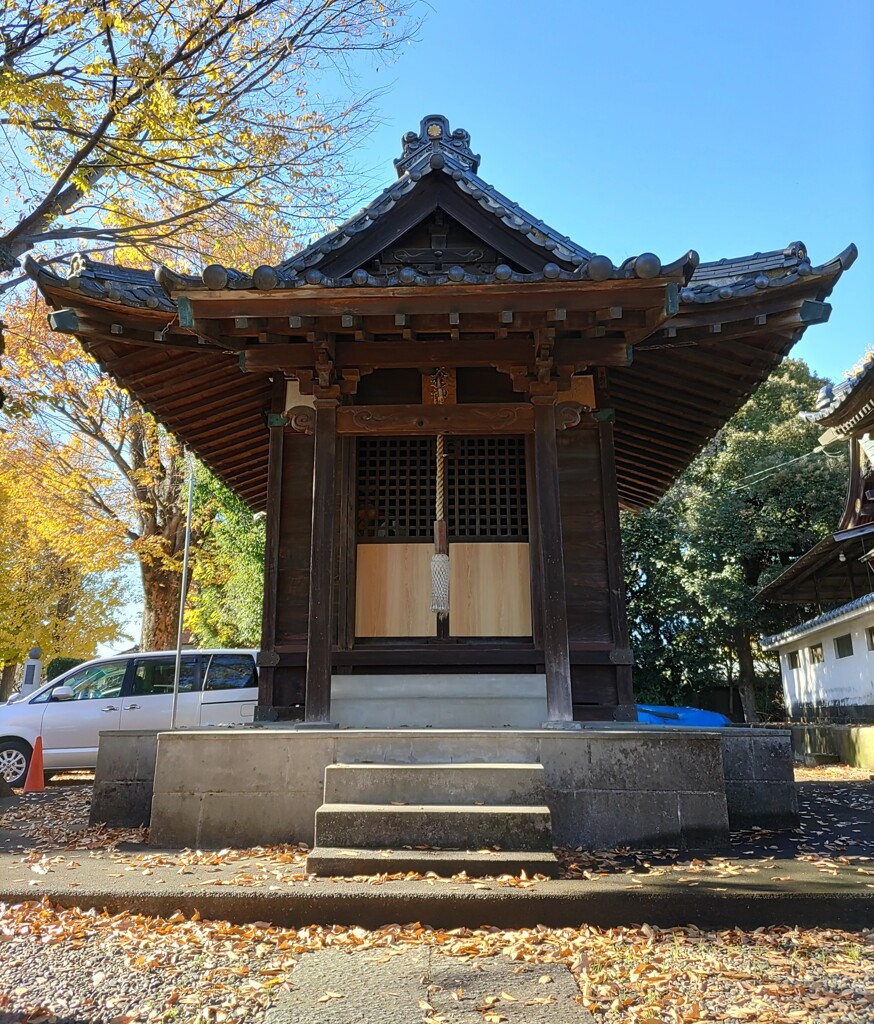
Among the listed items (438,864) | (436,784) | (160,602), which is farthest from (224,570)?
(438,864)

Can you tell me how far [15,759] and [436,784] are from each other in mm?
8324

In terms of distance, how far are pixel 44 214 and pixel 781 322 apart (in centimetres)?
717

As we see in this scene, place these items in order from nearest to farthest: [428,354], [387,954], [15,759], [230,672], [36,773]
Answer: [387,954] < [428,354] < [36,773] < [15,759] < [230,672]

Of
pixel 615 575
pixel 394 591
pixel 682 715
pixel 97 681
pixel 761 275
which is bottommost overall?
pixel 682 715

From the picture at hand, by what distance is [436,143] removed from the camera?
7.43 meters

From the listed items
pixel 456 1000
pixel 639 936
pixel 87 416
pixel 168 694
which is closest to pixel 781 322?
pixel 639 936

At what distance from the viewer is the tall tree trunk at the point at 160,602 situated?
18297mm

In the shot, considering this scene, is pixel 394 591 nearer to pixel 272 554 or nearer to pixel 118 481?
pixel 272 554

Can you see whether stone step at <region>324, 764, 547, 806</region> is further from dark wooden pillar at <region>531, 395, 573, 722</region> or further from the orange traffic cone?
the orange traffic cone

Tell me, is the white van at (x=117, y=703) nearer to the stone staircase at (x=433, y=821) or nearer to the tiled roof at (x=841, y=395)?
the stone staircase at (x=433, y=821)

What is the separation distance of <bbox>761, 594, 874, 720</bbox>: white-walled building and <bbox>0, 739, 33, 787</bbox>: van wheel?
15.0 m

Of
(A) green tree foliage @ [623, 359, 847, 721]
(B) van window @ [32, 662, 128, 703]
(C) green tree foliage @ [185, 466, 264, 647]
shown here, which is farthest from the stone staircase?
(A) green tree foliage @ [623, 359, 847, 721]

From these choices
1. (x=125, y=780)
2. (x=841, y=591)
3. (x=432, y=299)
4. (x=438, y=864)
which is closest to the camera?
(x=438, y=864)

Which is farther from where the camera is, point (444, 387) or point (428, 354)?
point (444, 387)
